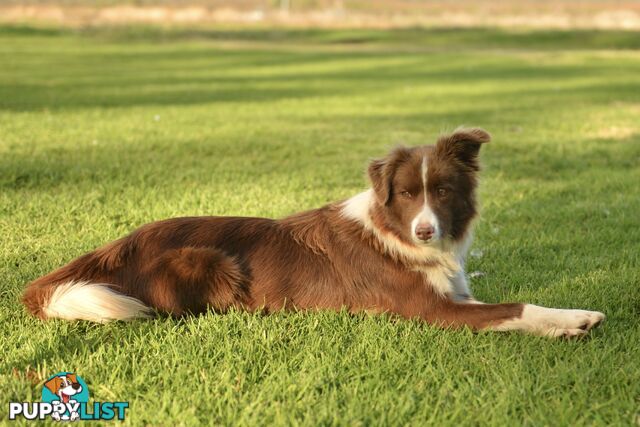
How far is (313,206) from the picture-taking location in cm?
803

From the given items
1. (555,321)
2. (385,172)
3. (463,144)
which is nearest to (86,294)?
(385,172)

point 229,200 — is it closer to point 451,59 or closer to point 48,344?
point 48,344

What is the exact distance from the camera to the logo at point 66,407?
3.48 metres

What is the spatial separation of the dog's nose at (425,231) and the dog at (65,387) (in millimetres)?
2046

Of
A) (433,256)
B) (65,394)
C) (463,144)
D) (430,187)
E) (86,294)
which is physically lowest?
(65,394)

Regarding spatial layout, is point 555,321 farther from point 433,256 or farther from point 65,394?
point 65,394

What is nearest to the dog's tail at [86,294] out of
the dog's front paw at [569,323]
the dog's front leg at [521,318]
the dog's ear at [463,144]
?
the dog's front leg at [521,318]

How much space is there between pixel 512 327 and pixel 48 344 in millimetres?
2616

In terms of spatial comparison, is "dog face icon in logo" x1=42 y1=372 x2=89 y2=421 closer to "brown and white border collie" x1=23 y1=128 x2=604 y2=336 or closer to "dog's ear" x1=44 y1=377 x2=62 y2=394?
"dog's ear" x1=44 y1=377 x2=62 y2=394

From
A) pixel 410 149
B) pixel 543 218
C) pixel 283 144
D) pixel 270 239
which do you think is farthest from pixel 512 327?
pixel 283 144

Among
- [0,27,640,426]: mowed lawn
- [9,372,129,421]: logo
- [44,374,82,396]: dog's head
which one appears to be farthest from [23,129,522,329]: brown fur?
[9,372,129,421]: logo

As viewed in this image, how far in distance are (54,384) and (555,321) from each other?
273cm

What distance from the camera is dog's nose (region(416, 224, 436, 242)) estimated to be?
453cm

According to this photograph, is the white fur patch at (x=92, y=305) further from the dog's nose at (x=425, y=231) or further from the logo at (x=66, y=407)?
the dog's nose at (x=425, y=231)
